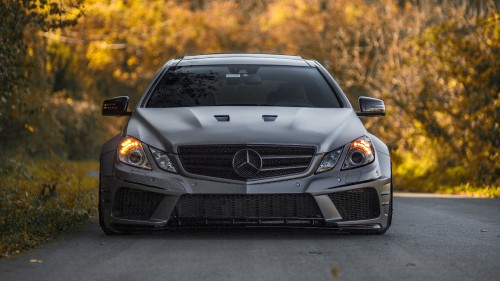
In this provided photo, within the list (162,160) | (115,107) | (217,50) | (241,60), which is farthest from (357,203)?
(217,50)

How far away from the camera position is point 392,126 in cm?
2430

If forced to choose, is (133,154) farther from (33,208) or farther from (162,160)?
(33,208)


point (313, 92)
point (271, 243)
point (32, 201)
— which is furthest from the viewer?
point (32, 201)

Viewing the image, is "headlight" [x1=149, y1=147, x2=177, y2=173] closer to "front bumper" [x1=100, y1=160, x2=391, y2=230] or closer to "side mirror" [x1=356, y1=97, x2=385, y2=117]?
"front bumper" [x1=100, y1=160, x2=391, y2=230]

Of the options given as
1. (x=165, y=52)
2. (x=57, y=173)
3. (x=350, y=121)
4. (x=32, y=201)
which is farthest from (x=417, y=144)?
(x=165, y=52)

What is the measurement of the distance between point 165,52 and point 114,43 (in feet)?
15.5

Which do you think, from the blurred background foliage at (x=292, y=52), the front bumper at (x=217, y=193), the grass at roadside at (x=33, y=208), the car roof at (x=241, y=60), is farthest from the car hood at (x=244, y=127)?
the blurred background foliage at (x=292, y=52)

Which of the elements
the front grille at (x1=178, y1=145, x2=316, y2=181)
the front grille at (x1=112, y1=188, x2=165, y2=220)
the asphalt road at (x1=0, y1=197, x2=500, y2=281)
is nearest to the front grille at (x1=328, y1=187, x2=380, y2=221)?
the asphalt road at (x1=0, y1=197, x2=500, y2=281)

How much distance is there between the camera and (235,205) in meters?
9.69

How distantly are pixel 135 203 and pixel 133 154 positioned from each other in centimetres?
41

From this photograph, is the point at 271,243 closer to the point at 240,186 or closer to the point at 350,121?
the point at 240,186

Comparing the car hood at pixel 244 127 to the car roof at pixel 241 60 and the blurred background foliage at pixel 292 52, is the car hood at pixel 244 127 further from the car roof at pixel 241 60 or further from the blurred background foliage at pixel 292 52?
the blurred background foliage at pixel 292 52

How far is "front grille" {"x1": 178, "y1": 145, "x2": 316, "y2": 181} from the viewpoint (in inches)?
384

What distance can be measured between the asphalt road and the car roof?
186 cm
